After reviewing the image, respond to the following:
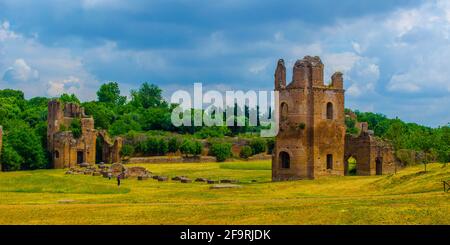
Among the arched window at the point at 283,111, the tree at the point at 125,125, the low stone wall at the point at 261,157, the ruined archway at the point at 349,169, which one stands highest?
the tree at the point at 125,125

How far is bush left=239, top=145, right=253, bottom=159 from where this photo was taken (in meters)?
91.2

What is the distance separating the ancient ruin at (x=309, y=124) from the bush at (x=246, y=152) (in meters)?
38.4

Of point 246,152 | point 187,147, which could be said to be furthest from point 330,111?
point 246,152

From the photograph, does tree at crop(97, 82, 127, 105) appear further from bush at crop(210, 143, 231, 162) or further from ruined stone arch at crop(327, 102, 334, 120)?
ruined stone arch at crop(327, 102, 334, 120)

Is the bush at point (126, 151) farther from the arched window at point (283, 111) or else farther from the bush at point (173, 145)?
the arched window at point (283, 111)

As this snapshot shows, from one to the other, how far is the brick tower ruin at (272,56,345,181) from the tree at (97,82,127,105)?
106 meters

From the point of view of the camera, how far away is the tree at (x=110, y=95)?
154500 millimetres

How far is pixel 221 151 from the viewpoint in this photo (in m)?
89.6

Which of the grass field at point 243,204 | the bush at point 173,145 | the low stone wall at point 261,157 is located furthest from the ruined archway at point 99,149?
the grass field at point 243,204

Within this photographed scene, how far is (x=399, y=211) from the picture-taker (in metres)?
23.3

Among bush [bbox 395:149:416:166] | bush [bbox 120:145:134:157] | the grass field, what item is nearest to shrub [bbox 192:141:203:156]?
bush [bbox 120:145:134:157]

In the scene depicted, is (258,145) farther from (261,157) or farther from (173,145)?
(173,145)
